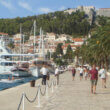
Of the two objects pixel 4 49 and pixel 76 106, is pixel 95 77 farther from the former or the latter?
pixel 4 49

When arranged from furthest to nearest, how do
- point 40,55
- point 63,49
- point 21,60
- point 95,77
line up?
point 63,49 → point 40,55 → point 21,60 → point 95,77

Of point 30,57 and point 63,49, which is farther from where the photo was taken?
point 63,49

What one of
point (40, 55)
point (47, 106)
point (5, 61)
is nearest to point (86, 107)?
point (47, 106)

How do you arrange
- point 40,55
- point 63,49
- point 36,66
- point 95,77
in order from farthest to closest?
point 63,49, point 40,55, point 36,66, point 95,77

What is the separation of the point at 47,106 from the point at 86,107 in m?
1.73

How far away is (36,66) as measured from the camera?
59.9 meters

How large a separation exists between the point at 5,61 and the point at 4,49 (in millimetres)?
5120

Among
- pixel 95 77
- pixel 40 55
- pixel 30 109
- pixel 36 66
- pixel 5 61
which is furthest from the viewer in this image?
pixel 40 55

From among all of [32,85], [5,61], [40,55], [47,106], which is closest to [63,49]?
[40,55]

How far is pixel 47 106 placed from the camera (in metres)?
11.7

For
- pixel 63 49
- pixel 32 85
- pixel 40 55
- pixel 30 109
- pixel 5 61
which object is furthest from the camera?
pixel 63 49

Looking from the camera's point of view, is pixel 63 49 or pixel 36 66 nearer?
pixel 36 66

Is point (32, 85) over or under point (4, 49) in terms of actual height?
under

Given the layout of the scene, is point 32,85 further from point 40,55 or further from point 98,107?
point 40,55
